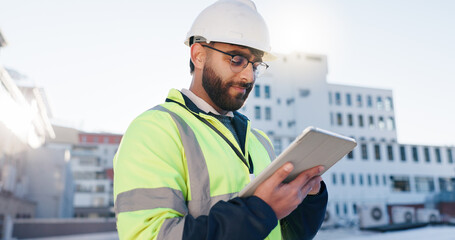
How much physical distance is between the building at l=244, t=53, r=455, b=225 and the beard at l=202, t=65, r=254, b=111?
40310 millimetres

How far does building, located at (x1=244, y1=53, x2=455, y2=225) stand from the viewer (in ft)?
145

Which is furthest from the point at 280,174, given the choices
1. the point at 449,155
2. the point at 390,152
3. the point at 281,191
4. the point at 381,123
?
the point at 381,123

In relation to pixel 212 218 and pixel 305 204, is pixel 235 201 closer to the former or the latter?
pixel 212 218

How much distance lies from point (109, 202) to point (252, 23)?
6490 cm

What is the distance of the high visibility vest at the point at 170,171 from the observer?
1360mm

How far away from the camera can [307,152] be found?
1.35 m

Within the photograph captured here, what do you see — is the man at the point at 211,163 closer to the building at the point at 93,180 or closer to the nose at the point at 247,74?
A: the nose at the point at 247,74

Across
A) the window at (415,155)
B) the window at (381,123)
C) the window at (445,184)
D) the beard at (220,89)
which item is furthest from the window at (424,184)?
the beard at (220,89)

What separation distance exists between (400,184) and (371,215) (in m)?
29.5

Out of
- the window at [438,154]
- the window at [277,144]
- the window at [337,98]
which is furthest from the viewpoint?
the window at [337,98]

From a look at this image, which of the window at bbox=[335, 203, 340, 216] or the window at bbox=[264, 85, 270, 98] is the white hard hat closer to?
the window at bbox=[335, 203, 340, 216]

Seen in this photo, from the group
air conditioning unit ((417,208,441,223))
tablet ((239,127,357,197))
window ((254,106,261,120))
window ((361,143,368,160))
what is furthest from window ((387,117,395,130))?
tablet ((239,127,357,197))

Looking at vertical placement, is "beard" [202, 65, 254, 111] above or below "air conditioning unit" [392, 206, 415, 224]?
above

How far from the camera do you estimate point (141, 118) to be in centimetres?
167
